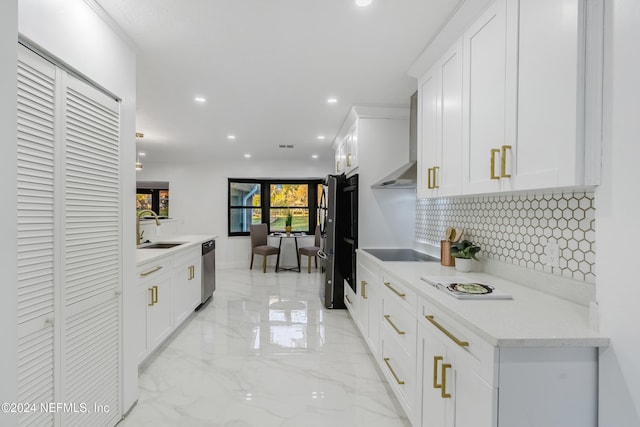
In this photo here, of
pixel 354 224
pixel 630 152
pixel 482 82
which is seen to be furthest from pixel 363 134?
pixel 630 152

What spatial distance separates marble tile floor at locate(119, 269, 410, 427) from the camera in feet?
6.10

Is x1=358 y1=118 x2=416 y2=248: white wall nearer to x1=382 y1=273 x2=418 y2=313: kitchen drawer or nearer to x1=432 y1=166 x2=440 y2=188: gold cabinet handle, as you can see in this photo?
x1=382 y1=273 x2=418 y2=313: kitchen drawer

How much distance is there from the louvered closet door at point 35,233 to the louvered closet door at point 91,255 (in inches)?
3.1

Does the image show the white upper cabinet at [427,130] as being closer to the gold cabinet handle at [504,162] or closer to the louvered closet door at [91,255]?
the gold cabinet handle at [504,162]

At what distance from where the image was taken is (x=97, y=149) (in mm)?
1617

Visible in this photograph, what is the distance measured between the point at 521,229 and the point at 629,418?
0.96 metres

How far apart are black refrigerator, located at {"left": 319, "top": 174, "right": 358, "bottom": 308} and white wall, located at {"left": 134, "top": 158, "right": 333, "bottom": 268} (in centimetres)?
293

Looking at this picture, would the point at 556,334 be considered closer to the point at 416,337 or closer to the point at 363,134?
the point at 416,337

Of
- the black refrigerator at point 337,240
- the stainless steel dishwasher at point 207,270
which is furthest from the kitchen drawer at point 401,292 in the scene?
the stainless steel dishwasher at point 207,270

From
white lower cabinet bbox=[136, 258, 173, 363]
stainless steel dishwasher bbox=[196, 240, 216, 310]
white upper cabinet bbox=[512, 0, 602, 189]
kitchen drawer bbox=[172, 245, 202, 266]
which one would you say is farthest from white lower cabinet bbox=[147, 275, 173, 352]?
white upper cabinet bbox=[512, 0, 602, 189]

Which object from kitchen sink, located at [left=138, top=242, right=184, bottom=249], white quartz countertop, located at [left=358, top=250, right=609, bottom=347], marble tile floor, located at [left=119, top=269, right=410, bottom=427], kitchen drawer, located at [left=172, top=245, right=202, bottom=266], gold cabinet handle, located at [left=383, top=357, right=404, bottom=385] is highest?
white quartz countertop, located at [left=358, top=250, right=609, bottom=347]

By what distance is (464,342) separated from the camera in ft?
3.69

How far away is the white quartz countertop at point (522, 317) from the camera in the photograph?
947mm

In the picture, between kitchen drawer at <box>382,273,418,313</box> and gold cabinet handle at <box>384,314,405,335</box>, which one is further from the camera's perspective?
gold cabinet handle at <box>384,314,405,335</box>
